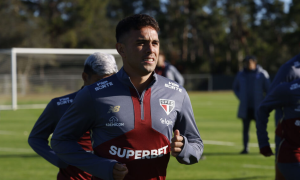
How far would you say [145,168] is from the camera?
2893 mm

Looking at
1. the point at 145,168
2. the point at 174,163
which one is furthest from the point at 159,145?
the point at 174,163

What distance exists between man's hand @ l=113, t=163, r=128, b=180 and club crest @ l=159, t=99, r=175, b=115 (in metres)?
0.50

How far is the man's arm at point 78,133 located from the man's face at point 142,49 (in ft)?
1.22

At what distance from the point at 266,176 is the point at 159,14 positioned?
5716 cm

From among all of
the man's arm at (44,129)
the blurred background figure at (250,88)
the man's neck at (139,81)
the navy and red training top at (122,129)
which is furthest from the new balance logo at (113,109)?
the blurred background figure at (250,88)

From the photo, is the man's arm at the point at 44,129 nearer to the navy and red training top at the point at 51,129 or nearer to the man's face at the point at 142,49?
the navy and red training top at the point at 51,129

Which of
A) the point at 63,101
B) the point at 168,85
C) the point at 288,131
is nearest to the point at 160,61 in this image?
the point at 288,131

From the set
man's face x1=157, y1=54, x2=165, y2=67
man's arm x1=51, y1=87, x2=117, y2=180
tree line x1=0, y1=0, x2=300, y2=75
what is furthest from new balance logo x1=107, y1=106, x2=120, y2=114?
tree line x1=0, y1=0, x2=300, y2=75

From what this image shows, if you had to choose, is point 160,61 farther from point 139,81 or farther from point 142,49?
point 142,49

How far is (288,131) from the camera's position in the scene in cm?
451

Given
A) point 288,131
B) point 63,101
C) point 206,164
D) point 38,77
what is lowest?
point 38,77

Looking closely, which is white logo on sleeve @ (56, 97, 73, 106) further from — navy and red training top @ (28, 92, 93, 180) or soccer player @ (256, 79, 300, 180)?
soccer player @ (256, 79, 300, 180)

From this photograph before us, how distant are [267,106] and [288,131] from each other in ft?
1.08

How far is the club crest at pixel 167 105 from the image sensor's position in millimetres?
2957
